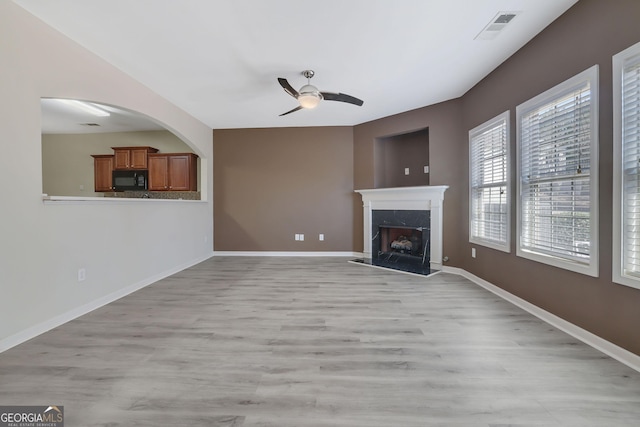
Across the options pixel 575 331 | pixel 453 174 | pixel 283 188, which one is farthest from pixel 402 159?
pixel 575 331

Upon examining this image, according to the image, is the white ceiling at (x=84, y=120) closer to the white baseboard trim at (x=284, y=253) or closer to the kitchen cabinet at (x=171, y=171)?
the kitchen cabinet at (x=171, y=171)

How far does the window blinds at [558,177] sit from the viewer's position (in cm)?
202

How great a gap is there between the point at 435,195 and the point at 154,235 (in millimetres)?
4297

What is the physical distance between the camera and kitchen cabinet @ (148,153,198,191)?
17.4 ft

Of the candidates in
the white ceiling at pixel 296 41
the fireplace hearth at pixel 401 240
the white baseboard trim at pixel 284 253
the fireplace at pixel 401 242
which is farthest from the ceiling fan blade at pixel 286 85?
the white baseboard trim at pixel 284 253

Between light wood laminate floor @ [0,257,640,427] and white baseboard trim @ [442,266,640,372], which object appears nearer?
light wood laminate floor @ [0,257,640,427]

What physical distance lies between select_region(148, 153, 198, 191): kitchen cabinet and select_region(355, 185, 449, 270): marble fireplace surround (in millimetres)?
3545

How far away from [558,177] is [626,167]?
20.7 inches

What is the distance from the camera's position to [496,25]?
7.57 feet

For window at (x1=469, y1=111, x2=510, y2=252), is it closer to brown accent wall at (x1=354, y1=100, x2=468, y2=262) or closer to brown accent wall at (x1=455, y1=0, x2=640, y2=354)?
brown accent wall at (x1=455, y1=0, x2=640, y2=354)

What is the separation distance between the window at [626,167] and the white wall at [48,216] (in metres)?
4.40

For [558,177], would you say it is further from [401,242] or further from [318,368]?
[401,242]

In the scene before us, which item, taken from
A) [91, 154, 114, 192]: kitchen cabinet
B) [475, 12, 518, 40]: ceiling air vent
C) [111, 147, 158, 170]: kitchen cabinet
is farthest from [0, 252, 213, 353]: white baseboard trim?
[475, 12, 518, 40]: ceiling air vent

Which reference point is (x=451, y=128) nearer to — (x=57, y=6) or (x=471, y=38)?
(x=471, y=38)
